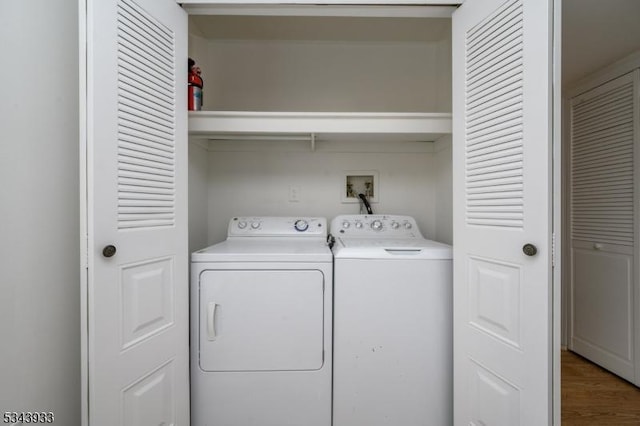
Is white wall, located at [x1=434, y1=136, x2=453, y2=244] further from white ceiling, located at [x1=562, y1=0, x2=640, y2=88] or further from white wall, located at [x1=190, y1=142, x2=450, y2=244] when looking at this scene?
white ceiling, located at [x1=562, y1=0, x2=640, y2=88]

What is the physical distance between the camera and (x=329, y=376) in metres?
1.39

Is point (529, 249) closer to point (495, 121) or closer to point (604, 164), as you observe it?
point (495, 121)

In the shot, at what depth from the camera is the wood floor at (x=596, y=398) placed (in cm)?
160

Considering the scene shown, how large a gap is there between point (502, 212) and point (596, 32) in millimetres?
1537

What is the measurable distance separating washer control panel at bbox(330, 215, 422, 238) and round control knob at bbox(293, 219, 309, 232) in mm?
184

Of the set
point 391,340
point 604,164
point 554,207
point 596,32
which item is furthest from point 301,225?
point 604,164

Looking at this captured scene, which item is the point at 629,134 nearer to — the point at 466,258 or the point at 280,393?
the point at 466,258

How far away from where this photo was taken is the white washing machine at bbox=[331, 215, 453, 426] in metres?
1.37

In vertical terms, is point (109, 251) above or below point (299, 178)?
below

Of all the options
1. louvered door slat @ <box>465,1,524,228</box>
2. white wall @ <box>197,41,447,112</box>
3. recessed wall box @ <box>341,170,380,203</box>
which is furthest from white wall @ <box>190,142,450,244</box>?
louvered door slat @ <box>465,1,524,228</box>

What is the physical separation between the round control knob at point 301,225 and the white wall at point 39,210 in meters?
1.13

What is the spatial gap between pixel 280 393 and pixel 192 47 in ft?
7.23

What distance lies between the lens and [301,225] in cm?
191

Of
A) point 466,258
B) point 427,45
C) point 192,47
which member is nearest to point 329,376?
point 466,258
